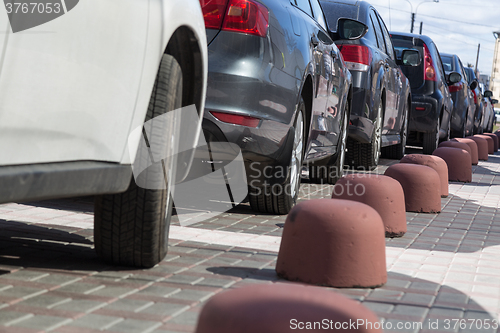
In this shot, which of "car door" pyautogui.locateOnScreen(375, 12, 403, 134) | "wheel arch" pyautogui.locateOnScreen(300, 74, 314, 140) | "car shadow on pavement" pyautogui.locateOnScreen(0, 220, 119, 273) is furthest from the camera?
"car door" pyautogui.locateOnScreen(375, 12, 403, 134)

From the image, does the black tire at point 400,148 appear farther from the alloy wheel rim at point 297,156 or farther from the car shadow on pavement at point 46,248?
the car shadow on pavement at point 46,248

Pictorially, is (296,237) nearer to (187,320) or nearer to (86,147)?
(187,320)

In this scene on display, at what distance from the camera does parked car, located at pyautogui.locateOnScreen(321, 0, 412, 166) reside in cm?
798

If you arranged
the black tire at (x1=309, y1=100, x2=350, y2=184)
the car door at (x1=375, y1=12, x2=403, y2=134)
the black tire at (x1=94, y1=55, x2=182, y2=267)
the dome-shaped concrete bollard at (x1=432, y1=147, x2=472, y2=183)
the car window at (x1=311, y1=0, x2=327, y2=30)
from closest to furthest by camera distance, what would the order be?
the black tire at (x1=94, y1=55, x2=182, y2=267), the car window at (x1=311, y1=0, x2=327, y2=30), the black tire at (x1=309, y1=100, x2=350, y2=184), the car door at (x1=375, y1=12, x2=403, y2=134), the dome-shaped concrete bollard at (x1=432, y1=147, x2=472, y2=183)

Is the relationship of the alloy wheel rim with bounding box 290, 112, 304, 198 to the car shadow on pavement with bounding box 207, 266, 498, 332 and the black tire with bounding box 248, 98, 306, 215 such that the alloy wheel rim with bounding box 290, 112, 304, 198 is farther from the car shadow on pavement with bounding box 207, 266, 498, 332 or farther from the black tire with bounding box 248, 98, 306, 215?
the car shadow on pavement with bounding box 207, 266, 498, 332

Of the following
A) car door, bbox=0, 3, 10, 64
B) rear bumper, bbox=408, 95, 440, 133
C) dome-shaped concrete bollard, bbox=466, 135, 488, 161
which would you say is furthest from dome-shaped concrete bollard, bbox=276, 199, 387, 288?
dome-shaped concrete bollard, bbox=466, 135, 488, 161

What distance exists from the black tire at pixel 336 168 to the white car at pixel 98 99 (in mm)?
4009

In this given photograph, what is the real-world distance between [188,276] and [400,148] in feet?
31.1

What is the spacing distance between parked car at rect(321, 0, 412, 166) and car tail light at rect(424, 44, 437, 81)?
73.3 inches

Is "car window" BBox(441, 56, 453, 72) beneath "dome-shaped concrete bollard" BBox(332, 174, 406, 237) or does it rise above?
above

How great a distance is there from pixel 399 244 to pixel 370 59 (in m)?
3.71

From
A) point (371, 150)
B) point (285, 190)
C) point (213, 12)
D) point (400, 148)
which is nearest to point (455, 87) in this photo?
point (400, 148)

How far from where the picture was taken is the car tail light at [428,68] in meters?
12.5

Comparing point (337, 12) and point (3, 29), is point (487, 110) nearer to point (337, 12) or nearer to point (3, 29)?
point (337, 12)
